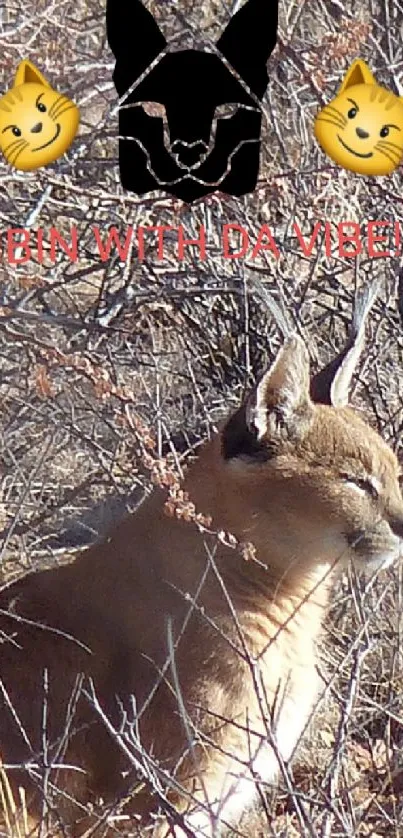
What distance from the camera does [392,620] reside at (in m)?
4.58

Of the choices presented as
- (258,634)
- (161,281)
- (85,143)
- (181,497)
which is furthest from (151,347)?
(181,497)

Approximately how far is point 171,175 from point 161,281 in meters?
0.52

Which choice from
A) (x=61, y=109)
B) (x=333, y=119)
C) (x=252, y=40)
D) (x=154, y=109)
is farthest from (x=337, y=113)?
(x=61, y=109)

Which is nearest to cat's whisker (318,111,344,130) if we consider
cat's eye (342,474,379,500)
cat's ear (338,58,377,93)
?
cat's ear (338,58,377,93)

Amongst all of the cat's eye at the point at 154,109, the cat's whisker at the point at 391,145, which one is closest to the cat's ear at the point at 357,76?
the cat's whisker at the point at 391,145

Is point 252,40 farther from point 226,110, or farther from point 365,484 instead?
point 365,484

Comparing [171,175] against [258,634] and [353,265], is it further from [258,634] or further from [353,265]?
[258,634]

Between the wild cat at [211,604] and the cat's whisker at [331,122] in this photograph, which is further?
the cat's whisker at [331,122]

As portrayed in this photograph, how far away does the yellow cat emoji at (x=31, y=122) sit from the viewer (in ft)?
12.5

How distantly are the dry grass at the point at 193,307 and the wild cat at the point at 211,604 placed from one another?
1.49 ft

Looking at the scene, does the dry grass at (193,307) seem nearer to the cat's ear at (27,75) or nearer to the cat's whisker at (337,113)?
the cat's whisker at (337,113)

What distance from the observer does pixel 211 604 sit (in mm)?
3893

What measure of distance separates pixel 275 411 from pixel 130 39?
1296mm

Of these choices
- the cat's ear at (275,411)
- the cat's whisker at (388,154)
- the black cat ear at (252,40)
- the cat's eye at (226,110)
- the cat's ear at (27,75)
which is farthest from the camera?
the cat's eye at (226,110)
